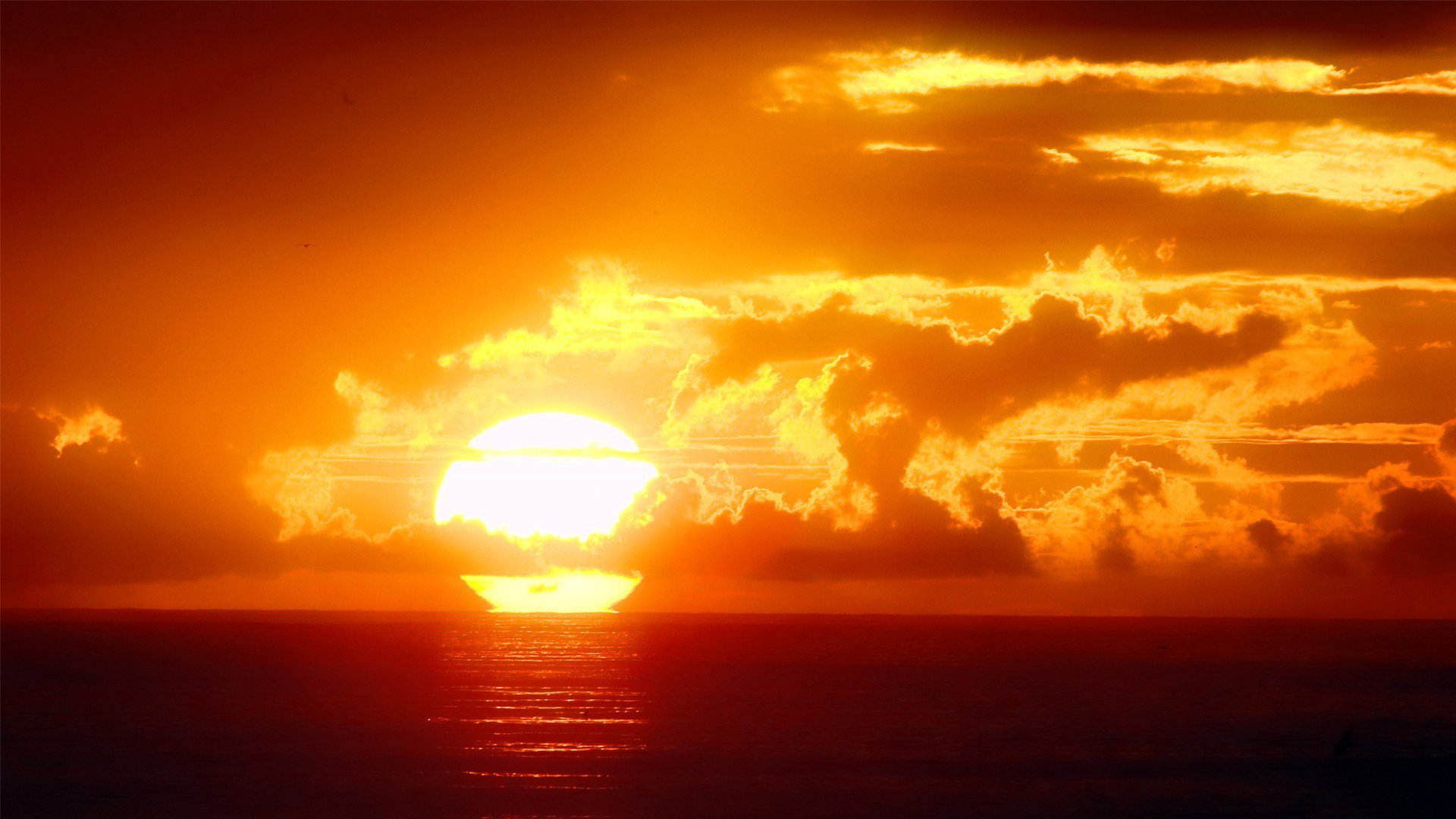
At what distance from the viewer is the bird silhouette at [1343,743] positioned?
71556 mm

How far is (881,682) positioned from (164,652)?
111803 millimetres

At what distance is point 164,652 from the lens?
180125 millimetres

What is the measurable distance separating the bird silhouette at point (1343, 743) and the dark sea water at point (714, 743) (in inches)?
15.6

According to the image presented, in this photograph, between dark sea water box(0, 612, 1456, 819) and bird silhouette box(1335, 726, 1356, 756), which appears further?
bird silhouette box(1335, 726, 1356, 756)

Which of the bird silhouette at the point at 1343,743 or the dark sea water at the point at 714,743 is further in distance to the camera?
the bird silhouette at the point at 1343,743

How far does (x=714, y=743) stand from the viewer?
70062 millimetres

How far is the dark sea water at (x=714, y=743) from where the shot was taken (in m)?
51.8

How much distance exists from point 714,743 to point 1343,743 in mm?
36798

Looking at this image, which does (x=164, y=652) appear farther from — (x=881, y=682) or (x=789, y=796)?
(x=789, y=796)

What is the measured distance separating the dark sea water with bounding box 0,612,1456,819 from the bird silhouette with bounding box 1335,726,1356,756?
397 mm

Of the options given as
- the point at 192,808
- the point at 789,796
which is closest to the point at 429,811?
the point at 192,808

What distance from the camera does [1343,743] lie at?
73.9 metres

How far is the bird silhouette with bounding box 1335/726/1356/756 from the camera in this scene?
71.6 metres

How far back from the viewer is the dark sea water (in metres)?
51.8
